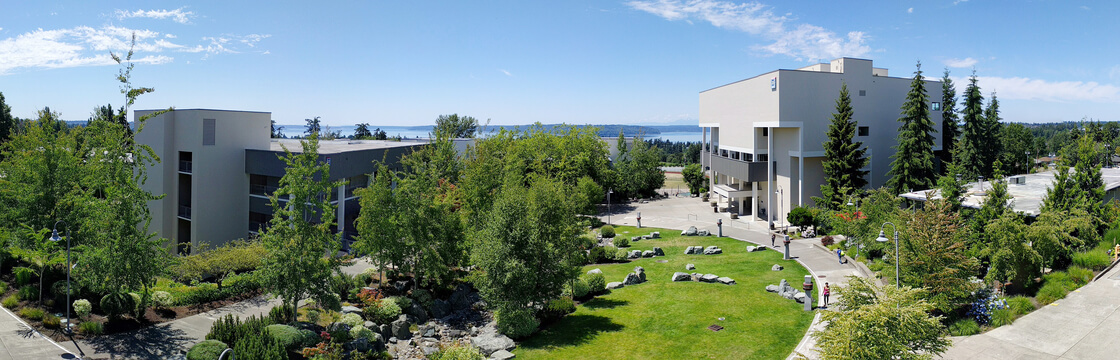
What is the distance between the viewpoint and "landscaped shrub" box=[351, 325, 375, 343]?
2341cm

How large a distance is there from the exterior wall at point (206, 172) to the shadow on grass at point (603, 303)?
85.3 ft

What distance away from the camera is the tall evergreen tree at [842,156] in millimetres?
48531

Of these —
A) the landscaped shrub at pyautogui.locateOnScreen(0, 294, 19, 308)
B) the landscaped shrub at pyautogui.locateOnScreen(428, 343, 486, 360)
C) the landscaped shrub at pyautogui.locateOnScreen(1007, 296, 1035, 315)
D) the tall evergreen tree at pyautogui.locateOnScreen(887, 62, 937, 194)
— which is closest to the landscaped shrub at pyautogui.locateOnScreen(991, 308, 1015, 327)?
the landscaped shrub at pyautogui.locateOnScreen(1007, 296, 1035, 315)

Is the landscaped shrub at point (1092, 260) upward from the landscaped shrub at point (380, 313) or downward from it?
upward

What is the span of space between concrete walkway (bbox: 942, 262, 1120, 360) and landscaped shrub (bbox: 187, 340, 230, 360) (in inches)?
922

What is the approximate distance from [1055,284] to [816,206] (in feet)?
80.7

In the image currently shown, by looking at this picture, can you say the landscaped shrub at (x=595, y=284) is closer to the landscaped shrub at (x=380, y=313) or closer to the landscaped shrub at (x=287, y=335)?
the landscaped shrub at (x=380, y=313)

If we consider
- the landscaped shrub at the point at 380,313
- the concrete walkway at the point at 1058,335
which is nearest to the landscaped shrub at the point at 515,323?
the landscaped shrub at the point at 380,313

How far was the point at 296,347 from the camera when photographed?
838 inches

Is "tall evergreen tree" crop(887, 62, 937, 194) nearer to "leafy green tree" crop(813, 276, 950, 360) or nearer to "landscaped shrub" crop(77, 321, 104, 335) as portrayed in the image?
"leafy green tree" crop(813, 276, 950, 360)

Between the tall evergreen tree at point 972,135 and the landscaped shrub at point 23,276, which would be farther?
the tall evergreen tree at point 972,135

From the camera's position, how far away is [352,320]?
81.0ft

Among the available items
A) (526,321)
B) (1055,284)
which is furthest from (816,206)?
(526,321)

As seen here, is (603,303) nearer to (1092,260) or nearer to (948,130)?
(1092,260)
